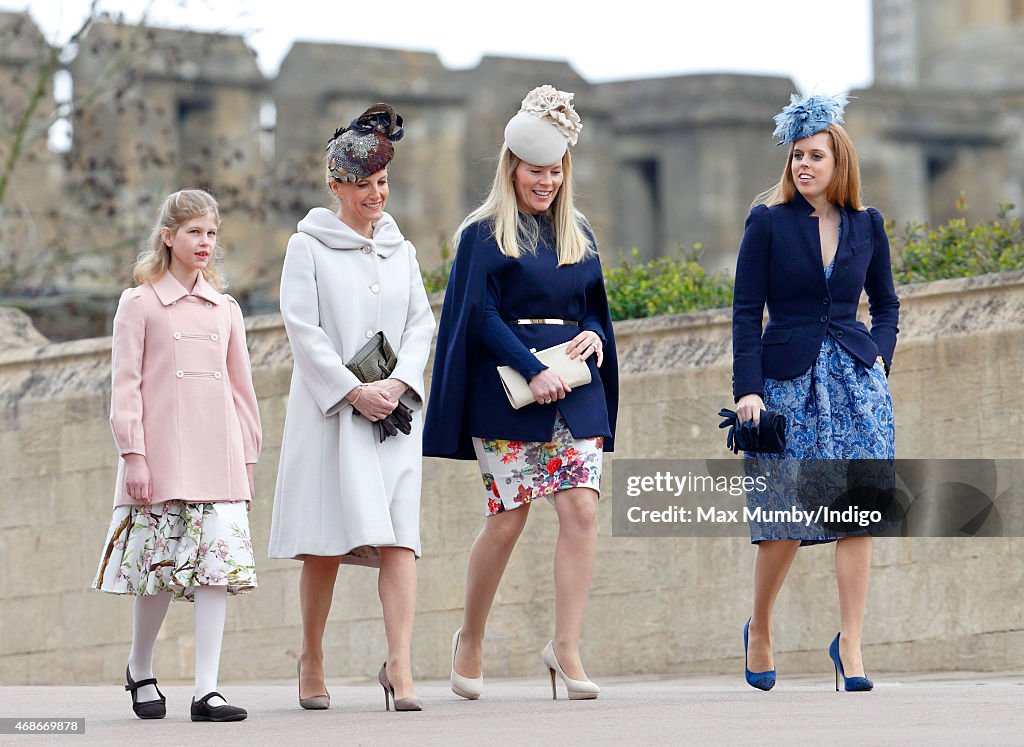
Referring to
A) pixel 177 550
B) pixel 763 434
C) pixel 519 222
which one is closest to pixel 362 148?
pixel 519 222

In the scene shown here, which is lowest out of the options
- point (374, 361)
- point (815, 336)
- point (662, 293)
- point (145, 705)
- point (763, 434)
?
point (145, 705)

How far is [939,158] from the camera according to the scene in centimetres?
3453

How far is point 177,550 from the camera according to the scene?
6.91m

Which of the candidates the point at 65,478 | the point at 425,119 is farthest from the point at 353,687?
the point at 425,119

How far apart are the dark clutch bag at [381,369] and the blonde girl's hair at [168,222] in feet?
1.92

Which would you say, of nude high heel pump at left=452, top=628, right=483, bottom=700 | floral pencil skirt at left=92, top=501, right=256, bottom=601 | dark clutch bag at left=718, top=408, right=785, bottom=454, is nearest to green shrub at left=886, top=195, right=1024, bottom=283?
dark clutch bag at left=718, top=408, right=785, bottom=454

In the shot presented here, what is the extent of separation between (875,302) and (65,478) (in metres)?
4.98

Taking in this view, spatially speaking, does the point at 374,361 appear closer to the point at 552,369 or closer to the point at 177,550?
the point at 552,369

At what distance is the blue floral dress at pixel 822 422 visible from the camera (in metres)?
7.17

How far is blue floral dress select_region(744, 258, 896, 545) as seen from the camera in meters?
7.17

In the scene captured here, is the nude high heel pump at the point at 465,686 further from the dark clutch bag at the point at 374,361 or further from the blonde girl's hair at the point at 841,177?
the blonde girl's hair at the point at 841,177

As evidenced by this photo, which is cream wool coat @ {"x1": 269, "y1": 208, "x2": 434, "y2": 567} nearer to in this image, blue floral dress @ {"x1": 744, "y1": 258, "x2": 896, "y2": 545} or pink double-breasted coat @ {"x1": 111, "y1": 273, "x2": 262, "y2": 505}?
pink double-breasted coat @ {"x1": 111, "y1": 273, "x2": 262, "y2": 505}

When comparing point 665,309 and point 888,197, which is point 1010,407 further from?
point 888,197

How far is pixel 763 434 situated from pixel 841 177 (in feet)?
3.15
